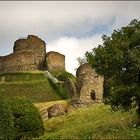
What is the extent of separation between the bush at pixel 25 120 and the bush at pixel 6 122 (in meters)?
0.95

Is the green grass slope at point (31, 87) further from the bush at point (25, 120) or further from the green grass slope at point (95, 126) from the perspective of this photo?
the bush at point (25, 120)

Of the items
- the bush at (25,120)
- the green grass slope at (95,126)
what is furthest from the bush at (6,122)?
the green grass slope at (95,126)

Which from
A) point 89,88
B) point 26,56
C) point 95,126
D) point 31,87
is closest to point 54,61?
point 26,56

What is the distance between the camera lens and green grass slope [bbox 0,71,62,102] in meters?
55.9

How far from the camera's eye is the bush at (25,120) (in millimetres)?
28337

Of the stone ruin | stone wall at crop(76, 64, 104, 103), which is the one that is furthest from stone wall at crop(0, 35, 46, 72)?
→ stone wall at crop(76, 64, 104, 103)

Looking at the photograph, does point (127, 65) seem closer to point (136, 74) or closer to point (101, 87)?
point (136, 74)

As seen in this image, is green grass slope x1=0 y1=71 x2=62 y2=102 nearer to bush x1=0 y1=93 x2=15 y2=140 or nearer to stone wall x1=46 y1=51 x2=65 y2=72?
stone wall x1=46 y1=51 x2=65 y2=72

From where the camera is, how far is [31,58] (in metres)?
71.6

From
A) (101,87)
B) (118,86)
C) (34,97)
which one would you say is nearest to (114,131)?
(118,86)

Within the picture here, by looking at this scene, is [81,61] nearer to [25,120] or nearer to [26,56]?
[26,56]

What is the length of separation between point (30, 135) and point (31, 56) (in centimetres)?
4363

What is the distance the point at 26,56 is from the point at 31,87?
13796 mm

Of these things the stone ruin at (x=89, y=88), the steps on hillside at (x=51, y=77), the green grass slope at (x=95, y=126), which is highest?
the steps on hillside at (x=51, y=77)
